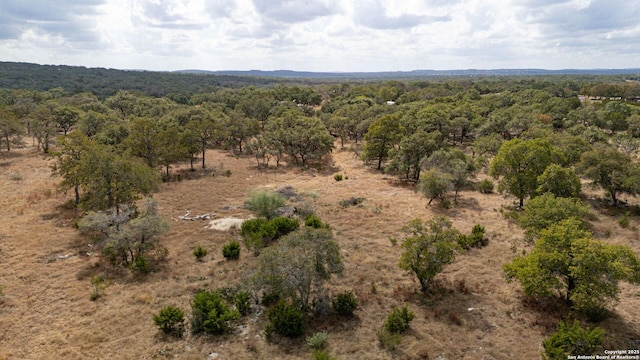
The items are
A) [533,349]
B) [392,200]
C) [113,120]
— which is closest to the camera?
[533,349]

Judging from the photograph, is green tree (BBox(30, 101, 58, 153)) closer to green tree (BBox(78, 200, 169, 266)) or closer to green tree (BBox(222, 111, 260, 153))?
green tree (BBox(222, 111, 260, 153))

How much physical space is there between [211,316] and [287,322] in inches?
140

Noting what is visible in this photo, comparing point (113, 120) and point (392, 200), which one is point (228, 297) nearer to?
point (392, 200)

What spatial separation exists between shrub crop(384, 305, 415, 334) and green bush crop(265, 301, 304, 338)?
403 centimetres

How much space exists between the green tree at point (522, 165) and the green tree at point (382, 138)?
16.2 metres

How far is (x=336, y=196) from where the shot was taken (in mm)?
37000

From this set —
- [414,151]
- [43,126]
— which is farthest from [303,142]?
[43,126]

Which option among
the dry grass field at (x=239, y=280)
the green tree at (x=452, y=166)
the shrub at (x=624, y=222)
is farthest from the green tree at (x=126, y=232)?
the shrub at (x=624, y=222)

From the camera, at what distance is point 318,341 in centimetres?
1573

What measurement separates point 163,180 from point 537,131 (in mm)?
49311

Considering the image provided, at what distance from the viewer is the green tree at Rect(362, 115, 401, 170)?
47.2 m

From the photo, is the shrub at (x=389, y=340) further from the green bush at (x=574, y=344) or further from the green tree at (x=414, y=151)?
the green tree at (x=414, y=151)

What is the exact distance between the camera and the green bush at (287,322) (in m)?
16.3

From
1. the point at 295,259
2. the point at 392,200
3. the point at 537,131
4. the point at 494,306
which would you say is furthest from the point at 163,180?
the point at 537,131
